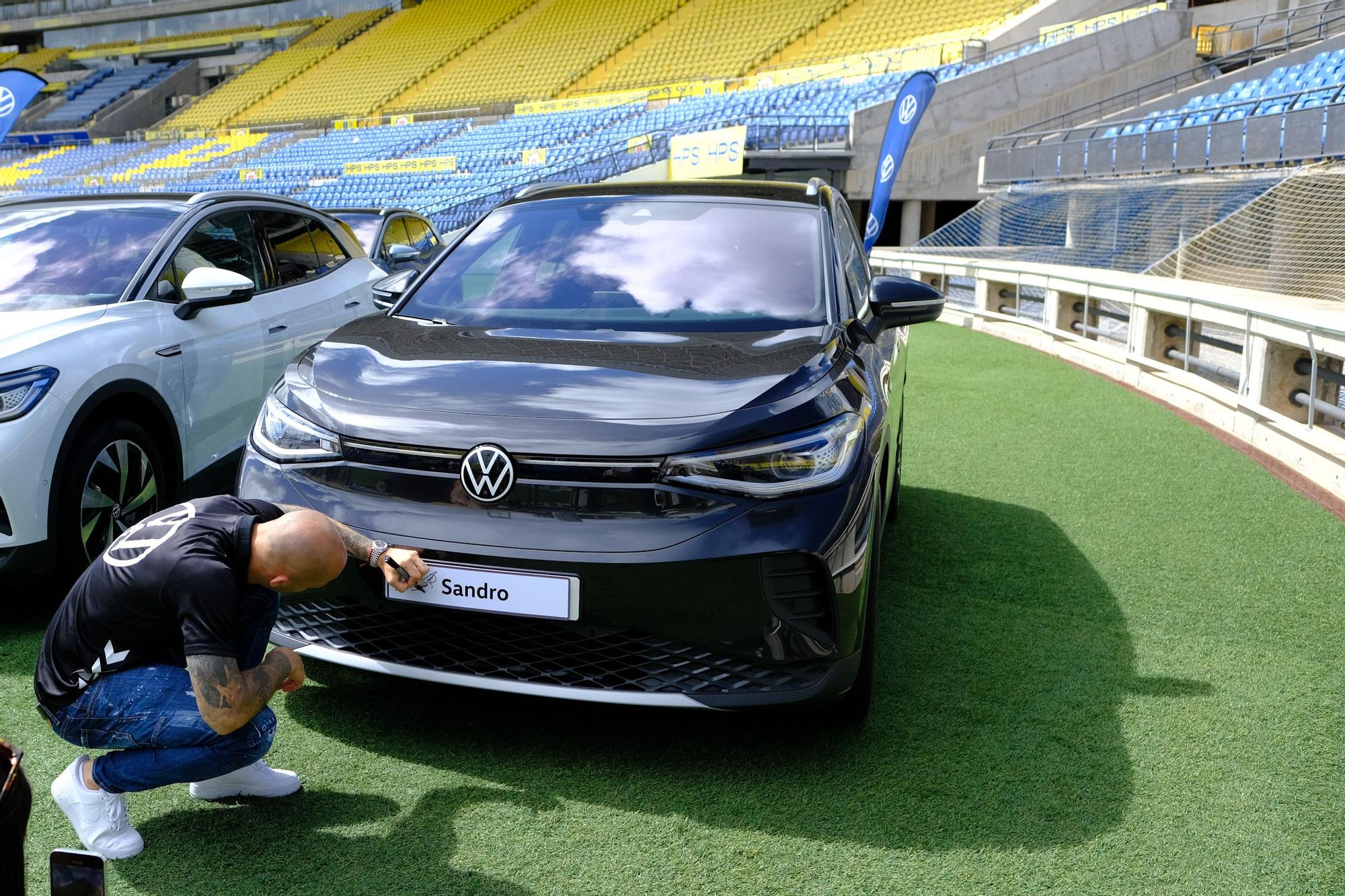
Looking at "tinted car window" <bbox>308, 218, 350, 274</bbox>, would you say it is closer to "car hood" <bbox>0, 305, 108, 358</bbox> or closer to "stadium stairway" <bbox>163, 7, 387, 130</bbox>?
"car hood" <bbox>0, 305, 108, 358</bbox>

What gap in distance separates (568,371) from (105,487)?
6.71 feet

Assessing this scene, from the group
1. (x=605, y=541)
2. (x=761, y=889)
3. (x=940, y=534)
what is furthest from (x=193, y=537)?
(x=940, y=534)

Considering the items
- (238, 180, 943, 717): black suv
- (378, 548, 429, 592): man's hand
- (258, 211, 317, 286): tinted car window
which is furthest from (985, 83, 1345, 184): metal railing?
(378, 548, 429, 592): man's hand

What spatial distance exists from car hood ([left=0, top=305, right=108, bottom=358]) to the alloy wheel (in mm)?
438

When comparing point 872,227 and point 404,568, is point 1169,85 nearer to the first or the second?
point 872,227

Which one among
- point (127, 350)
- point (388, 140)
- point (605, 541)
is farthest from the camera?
point (388, 140)

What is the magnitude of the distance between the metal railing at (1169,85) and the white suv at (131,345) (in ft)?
54.5

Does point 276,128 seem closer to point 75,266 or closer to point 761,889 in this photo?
point 75,266

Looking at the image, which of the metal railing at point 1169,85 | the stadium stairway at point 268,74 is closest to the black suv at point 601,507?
the metal railing at point 1169,85

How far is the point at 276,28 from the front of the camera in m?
50.1

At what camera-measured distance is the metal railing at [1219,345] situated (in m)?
6.23

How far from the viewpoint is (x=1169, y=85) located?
23.4 metres

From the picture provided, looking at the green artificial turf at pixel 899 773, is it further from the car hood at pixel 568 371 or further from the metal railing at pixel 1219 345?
the metal railing at pixel 1219 345

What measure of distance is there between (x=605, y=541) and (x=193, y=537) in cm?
91
